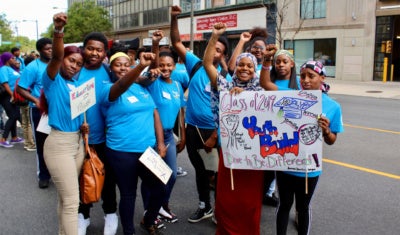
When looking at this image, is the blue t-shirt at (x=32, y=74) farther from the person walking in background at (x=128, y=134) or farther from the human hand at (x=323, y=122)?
the human hand at (x=323, y=122)

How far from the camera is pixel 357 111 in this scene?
39.5ft

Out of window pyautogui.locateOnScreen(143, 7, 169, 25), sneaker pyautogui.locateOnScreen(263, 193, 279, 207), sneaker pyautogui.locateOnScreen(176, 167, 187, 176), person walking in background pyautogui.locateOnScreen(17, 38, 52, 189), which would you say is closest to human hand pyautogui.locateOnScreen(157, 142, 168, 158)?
sneaker pyautogui.locateOnScreen(263, 193, 279, 207)

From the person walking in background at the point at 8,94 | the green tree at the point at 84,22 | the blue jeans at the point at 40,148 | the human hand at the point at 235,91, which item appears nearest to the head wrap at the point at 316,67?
the human hand at the point at 235,91

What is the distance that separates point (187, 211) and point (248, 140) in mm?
1703

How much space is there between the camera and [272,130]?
300 cm

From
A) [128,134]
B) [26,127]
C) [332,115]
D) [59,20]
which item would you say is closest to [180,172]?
[128,134]

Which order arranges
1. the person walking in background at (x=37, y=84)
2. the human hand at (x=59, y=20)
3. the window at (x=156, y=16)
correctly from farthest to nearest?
the window at (x=156, y=16) < the person walking in background at (x=37, y=84) < the human hand at (x=59, y=20)

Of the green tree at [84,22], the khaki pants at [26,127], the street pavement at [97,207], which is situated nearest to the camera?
the street pavement at [97,207]

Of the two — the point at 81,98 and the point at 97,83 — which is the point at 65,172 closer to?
the point at 81,98

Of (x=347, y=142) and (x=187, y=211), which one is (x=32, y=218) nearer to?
(x=187, y=211)

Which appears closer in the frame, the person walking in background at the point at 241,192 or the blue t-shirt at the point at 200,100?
the person walking in background at the point at 241,192

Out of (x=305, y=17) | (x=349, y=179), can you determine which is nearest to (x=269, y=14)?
(x=305, y=17)

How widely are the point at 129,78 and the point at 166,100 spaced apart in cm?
85

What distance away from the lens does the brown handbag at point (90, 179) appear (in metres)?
3.17
